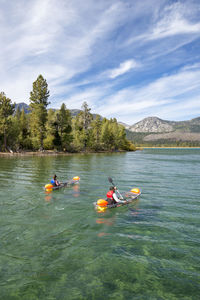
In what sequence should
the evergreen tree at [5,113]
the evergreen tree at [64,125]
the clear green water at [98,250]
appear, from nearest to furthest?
Answer: 1. the clear green water at [98,250]
2. the evergreen tree at [5,113]
3. the evergreen tree at [64,125]

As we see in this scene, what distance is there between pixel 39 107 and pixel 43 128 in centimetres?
798

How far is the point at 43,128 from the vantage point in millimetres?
75062

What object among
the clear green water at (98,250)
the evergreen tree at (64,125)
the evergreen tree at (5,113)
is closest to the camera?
the clear green water at (98,250)

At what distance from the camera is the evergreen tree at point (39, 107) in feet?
236

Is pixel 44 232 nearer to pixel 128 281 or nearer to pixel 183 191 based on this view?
pixel 128 281

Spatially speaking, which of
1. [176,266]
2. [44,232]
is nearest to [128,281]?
[176,266]

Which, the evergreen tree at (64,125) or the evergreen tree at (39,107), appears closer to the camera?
the evergreen tree at (39,107)

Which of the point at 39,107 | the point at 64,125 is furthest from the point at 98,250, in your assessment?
the point at 64,125

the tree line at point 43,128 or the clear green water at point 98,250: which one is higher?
the tree line at point 43,128

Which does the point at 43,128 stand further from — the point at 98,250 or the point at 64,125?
the point at 98,250

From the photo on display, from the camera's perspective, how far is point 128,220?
542 inches

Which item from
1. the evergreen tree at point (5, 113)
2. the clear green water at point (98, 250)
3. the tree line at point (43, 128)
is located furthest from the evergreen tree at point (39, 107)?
the clear green water at point (98, 250)

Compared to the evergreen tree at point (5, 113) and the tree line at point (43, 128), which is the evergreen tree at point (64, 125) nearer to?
the tree line at point (43, 128)

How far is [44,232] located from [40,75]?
2770 inches
